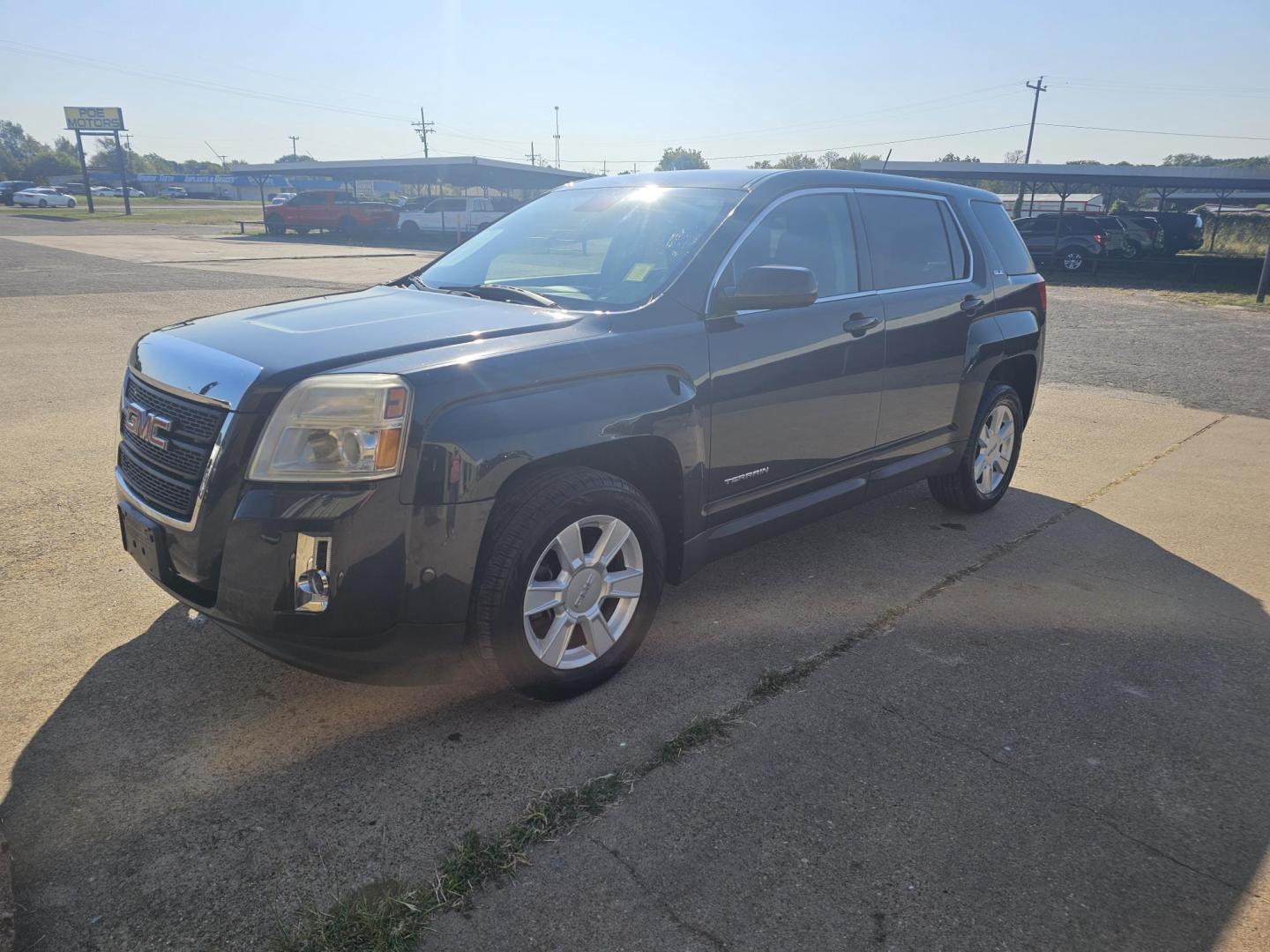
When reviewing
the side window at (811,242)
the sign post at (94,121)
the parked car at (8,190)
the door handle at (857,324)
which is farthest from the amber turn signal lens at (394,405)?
the parked car at (8,190)

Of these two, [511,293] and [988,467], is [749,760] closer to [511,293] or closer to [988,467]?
[511,293]

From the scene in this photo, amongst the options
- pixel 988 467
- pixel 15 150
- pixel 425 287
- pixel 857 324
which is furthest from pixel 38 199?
pixel 15 150

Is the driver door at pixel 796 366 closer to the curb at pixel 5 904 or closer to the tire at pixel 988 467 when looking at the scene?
the tire at pixel 988 467

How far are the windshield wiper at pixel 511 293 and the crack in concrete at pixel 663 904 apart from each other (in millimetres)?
1970

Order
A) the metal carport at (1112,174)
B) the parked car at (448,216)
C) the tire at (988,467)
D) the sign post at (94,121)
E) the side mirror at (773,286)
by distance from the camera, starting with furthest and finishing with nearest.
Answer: the sign post at (94,121), the parked car at (448,216), the metal carport at (1112,174), the tire at (988,467), the side mirror at (773,286)

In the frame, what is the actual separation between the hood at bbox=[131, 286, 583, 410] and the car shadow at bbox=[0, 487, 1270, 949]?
3.65 ft

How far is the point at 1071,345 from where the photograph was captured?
12242mm

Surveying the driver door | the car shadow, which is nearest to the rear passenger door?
the driver door

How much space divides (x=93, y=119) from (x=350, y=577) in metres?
71.5

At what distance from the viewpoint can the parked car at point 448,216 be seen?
3500cm

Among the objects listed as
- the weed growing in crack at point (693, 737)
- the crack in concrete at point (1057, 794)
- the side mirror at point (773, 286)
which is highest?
the side mirror at point (773, 286)

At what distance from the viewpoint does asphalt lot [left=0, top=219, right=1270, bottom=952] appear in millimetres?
2209

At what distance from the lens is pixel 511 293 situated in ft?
11.8

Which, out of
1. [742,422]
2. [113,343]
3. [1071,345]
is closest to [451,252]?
[742,422]
